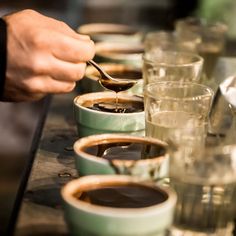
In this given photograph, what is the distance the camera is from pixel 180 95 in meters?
1.69

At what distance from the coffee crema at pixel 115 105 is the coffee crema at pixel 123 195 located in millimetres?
471

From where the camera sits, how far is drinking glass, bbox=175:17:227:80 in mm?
2406

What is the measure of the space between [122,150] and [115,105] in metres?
0.32

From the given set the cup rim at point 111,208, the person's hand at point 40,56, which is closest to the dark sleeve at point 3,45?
the person's hand at point 40,56

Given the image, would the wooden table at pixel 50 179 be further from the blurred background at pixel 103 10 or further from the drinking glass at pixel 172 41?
the blurred background at pixel 103 10

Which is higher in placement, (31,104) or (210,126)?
(210,126)

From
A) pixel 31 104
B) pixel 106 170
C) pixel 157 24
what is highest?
pixel 106 170

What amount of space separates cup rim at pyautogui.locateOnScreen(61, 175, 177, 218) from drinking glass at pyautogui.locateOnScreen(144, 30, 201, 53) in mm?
1217

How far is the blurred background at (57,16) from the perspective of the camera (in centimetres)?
315

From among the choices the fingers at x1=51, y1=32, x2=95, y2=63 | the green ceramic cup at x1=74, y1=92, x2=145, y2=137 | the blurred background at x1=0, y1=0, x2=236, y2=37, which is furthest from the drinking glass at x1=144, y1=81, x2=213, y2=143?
the blurred background at x1=0, y1=0, x2=236, y2=37

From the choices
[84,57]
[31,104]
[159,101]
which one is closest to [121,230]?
[159,101]

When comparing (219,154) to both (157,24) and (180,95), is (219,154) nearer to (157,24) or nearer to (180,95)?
(180,95)

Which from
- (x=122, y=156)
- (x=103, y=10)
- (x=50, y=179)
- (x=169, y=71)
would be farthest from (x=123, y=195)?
(x=103, y=10)

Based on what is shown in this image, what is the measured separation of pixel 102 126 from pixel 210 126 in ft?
0.98
